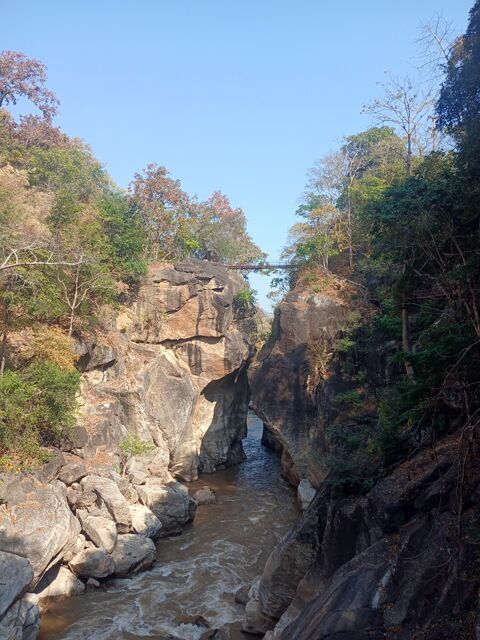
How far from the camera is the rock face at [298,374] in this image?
18.3m

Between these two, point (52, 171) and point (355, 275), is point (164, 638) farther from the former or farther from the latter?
point (52, 171)

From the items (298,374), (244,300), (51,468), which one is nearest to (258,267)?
(244,300)

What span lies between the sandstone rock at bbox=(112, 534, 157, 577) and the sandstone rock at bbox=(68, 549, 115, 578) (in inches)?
16.2

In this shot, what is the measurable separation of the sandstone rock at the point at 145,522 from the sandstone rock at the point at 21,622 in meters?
4.10

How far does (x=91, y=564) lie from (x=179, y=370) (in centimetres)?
1103

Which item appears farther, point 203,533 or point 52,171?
point 52,171

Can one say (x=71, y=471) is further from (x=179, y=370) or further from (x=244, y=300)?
(x=244, y=300)

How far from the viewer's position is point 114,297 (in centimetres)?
2089

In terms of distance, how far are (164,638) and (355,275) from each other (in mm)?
16327

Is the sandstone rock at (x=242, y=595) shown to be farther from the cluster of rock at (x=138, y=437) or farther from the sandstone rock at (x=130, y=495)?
the sandstone rock at (x=130, y=495)

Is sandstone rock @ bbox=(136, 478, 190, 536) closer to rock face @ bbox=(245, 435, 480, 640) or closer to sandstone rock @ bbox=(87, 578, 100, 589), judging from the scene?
sandstone rock @ bbox=(87, 578, 100, 589)

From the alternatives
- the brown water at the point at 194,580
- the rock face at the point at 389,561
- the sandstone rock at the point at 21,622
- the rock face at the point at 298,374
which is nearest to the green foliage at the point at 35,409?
the sandstone rock at the point at 21,622

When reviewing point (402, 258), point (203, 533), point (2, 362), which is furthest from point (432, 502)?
point (2, 362)

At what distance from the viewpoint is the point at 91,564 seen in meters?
11.6
